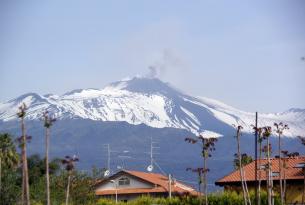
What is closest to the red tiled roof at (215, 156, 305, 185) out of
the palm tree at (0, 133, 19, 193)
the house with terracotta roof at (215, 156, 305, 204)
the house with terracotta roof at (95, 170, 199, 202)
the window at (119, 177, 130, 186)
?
the house with terracotta roof at (215, 156, 305, 204)

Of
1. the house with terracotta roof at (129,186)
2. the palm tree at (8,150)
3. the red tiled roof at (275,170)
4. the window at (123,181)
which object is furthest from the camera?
the window at (123,181)

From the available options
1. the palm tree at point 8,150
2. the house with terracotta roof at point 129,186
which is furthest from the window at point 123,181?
the palm tree at point 8,150

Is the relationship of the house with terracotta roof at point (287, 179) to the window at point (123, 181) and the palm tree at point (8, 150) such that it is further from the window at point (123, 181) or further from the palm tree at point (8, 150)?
the window at point (123, 181)

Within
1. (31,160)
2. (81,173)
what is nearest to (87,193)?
(81,173)

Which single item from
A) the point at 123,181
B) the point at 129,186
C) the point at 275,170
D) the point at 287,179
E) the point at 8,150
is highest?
the point at 8,150

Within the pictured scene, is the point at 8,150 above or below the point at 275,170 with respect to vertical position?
above

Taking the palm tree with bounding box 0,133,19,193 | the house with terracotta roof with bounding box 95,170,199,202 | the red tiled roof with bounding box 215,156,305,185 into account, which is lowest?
the house with terracotta roof with bounding box 95,170,199,202

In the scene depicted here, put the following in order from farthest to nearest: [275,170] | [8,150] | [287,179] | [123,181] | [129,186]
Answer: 1. [123,181]
2. [129,186]
3. [8,150]
4. [275,170]
5. [287,179]

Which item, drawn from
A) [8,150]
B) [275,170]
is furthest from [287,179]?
[8,150]

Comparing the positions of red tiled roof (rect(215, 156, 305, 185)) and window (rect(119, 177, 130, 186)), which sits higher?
red tiled roof (rect(215, 156, 305, 185))

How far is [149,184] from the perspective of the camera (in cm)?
8269

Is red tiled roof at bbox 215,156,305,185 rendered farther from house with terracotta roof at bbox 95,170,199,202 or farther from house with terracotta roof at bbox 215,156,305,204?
house with terracotta roof at bbox 95,170,199,202

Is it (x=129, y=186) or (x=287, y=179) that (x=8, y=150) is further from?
(x=287, y=179)

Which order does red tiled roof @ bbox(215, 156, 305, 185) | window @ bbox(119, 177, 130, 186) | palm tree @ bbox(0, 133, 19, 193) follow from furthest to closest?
1. window @ bbox(119, 177, 130, 186)
2. palm tree @ bbox(0, 133, 19, 193)
3. red tiled roof @ bbox(215, 156, 305, 185)
